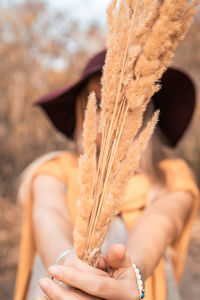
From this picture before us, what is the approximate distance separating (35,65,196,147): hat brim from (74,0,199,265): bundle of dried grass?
749mm

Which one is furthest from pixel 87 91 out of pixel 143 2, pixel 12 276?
pixel 12 276

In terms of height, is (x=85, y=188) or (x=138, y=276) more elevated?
(x=85, y=188)

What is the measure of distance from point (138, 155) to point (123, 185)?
63mm

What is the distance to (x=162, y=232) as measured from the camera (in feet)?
3.19

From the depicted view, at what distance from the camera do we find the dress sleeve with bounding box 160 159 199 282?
1261mm

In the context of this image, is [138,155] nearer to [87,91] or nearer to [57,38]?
[87,91]

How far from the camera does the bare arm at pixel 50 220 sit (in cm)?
89

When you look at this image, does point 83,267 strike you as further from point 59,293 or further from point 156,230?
point 156,230

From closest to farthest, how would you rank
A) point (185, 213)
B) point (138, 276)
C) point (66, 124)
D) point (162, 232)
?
point (138, 276)
point (162, 232)
point (185, 213)
point (66, 124)

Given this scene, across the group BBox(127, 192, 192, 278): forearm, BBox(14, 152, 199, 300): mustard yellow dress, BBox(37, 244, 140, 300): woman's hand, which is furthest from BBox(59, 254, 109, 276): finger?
BBox(14, 152, 199, 300): mustard yellow dress

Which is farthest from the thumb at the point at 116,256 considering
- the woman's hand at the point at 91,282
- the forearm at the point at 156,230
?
the forearm at the point at 156,230

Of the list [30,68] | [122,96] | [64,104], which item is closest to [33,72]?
[30,68]

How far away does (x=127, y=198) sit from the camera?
1298 millimetres

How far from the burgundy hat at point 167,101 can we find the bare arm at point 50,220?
1.54 ft
